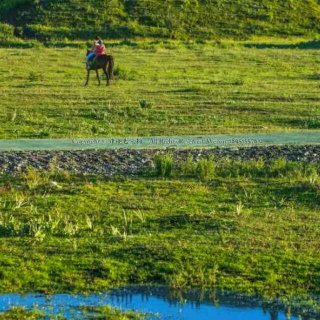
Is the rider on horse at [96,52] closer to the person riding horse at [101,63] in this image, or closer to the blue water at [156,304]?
the person riding horse at [101,63]

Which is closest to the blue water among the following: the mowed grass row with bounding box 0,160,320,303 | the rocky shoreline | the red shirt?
the mowed grass row with bounding box 0,160,320,303

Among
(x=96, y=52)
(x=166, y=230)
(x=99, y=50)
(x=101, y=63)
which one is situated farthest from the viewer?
(x=99, y=50)

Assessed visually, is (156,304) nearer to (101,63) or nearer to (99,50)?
(101,63)

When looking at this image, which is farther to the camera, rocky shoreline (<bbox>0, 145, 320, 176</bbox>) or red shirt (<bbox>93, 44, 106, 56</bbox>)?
red shirt (<bbox>93, 44, 106, 56</bbox>)

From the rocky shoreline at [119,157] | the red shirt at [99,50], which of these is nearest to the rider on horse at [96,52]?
the red shirt at [99,50]

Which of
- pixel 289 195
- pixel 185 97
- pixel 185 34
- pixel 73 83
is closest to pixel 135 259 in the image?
pixel 289 195

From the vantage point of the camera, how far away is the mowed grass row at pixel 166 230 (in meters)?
9.98

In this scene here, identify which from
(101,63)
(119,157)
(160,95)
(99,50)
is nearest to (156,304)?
(119,157)

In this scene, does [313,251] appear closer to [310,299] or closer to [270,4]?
[310,299]

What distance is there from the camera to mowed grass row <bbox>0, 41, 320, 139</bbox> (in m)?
21.6

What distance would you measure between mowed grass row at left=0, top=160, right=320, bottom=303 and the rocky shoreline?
0.70 metres

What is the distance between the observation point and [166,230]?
11719 mm

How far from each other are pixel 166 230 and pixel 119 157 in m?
4.86

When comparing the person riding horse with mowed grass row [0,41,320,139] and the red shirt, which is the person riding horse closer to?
the red shirt
